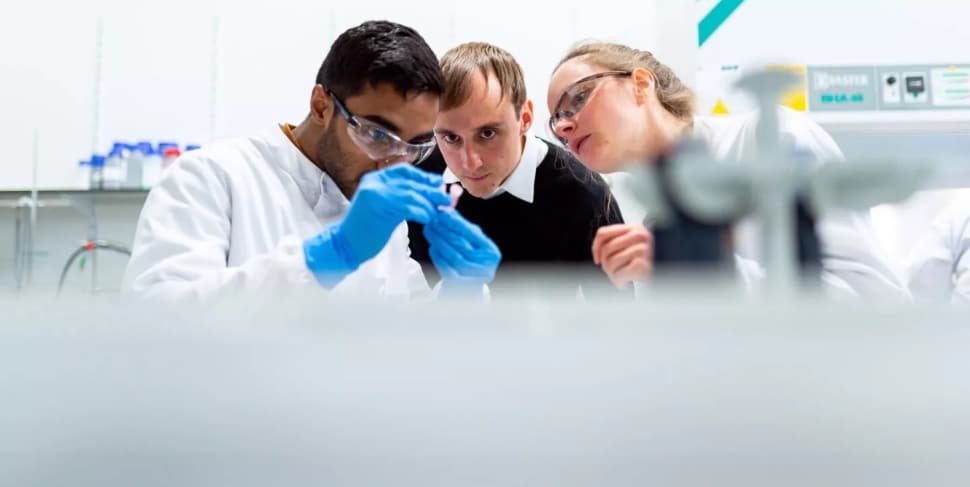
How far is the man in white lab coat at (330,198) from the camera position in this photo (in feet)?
4.30

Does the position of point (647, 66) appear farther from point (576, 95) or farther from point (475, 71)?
point (475, 71)

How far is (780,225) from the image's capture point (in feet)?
1.27

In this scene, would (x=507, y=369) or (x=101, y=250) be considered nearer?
(x=507, y=369)

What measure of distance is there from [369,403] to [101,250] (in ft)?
11.4

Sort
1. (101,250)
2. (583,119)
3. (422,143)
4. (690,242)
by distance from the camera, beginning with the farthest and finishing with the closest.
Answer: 1. (101,250)
2. (583,119)
3. (422,143)
4. (690,242)

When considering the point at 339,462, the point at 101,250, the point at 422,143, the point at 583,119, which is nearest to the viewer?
the point at 339,462

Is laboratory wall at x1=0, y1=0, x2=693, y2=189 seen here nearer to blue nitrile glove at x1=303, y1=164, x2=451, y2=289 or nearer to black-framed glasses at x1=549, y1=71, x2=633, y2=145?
black-framed glasses at x1=549, y1=71, x2=633, y2=145

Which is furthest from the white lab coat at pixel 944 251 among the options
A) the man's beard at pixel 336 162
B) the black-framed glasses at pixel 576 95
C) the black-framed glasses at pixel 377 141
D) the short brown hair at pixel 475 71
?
the man's beard at pixel 336 162

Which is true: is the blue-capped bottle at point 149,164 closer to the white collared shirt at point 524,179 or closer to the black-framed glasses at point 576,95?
the white collared shirt at point 524,179

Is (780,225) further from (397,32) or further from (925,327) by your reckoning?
(397,32)

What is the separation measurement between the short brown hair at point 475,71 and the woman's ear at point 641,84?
36cm

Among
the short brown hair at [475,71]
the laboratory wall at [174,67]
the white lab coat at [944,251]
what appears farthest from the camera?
the laboratory wall at [174,67]

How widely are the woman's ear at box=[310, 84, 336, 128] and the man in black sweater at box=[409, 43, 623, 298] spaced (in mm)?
331

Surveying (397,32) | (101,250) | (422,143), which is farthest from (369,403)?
(101,250)
